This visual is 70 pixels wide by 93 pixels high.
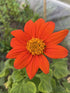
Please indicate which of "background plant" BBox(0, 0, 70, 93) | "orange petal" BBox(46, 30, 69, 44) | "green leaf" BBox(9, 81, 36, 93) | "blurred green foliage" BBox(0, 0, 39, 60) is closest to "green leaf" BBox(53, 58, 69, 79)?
"background plant" BBox(0, 0, 70, 93)

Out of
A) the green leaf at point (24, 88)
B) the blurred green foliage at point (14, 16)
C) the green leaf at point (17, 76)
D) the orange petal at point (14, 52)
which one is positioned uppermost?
the blurred green foliage at point (14, 16)

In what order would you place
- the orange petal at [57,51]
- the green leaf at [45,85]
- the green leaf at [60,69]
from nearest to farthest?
1. the orange petal at [57,51]
2. the green leaf at [45,85]
3. the green leaf at [60,69]

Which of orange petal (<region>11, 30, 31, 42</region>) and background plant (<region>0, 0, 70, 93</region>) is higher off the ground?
orange petal (<region>11, 30, 31, 42</region>)

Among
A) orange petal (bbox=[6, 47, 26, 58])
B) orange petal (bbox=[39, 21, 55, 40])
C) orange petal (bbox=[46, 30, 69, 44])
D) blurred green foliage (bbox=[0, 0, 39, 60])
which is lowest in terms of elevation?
orange petal (bbox=[6, 47, 26, 58])

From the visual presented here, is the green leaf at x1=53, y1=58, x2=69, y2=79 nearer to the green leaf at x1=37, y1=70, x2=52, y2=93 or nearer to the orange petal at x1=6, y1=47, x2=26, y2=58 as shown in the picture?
the green leaf at x1=37, y1=70, x2=52, y2=93

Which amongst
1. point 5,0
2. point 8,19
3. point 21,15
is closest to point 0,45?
point 8,19

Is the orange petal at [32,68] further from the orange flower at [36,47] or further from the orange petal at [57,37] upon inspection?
the orange petal at [57,37]

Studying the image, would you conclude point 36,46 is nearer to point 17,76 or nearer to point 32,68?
point 32,68

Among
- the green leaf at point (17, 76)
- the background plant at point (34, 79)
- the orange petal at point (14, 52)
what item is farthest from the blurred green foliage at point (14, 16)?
the orange petal at point (14, 52)
